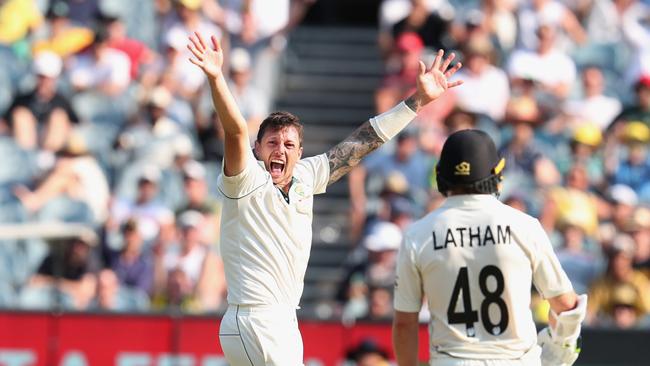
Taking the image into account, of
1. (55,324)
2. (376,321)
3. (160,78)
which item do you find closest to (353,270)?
(376,321)

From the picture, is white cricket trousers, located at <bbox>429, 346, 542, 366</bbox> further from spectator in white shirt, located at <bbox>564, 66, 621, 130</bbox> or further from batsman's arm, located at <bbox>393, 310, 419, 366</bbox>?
spectator in white shirt, located at <bbox>564, 66, 621, 130</bbox>

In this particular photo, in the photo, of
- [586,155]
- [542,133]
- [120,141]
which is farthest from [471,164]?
[120,141]

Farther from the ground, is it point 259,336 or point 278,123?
point 278,123

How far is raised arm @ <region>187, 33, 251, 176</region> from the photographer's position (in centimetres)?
683

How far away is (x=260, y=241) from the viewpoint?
23.8 ft

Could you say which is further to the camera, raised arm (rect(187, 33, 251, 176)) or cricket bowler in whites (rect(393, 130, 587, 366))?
raised arm (rect(187, 33, 251, 176))

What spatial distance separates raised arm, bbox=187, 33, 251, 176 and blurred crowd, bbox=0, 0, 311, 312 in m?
5.63

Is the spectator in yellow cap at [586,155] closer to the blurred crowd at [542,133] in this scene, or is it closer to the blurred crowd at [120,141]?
the blurred crowd at [542,133]

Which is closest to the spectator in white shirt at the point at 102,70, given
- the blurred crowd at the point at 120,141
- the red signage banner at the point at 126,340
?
the blurred crowd at the point at 120,141

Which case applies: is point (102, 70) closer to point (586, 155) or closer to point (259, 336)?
point (586, 155)

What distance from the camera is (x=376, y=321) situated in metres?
11.8

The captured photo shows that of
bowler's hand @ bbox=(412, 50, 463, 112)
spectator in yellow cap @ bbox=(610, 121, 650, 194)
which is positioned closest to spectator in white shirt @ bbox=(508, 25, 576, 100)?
spectator in yellow cap @ bbox=(610, 121, 650, 194)

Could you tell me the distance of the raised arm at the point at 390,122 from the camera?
7.85 meters

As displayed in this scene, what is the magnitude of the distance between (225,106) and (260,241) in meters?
0.82
